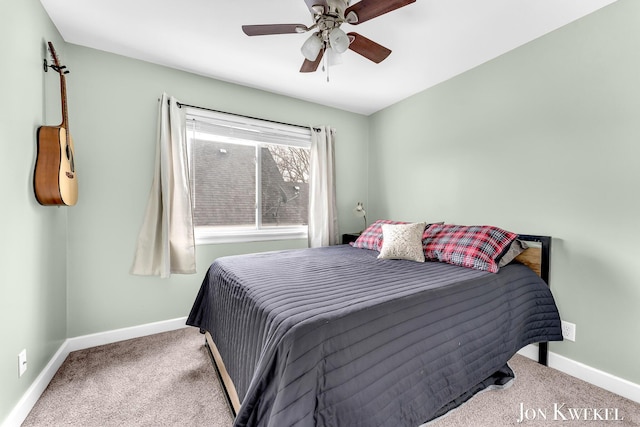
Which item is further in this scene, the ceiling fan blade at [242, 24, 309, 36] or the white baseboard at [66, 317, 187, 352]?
the white baseboard at [66, 317, 187, 352]

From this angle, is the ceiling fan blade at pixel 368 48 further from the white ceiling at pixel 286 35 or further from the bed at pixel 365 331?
the bed at pixel 365 331

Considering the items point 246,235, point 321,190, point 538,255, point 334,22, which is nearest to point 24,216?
point 246,235

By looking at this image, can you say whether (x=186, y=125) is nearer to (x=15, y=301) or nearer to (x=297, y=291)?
(x=15, y=301)

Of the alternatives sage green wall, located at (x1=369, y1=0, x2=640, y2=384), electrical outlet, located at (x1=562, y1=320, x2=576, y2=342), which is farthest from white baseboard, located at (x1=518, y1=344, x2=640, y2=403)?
electrical outlet, located at (x1=562, y1=320, x2=576, y2=342)

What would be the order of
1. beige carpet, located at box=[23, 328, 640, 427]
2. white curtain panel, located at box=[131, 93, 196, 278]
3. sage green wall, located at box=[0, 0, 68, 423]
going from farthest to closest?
white curtain panel, located at box=[131, 93, 196, 278] < beige carpet, located at box=[23, 328, 640, 427] < sage green wall, located at box=[0, 0, 68, 423]

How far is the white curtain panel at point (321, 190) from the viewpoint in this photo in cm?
331

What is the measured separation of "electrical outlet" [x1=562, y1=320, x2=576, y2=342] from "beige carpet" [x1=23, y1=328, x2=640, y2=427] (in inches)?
10.5

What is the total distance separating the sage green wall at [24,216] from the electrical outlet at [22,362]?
0.03 meters

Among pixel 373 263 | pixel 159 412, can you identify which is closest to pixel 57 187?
pixel 159 412

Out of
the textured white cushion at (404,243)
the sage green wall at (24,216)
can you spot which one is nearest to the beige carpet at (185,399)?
the sage green wall at (24,216)

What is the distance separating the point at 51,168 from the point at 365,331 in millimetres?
2071

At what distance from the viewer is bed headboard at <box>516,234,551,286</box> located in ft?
6.59

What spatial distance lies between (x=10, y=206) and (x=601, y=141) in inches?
138

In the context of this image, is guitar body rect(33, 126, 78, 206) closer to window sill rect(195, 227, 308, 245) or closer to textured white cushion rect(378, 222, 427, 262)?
window sill rect(195, 227, 308, 245)
